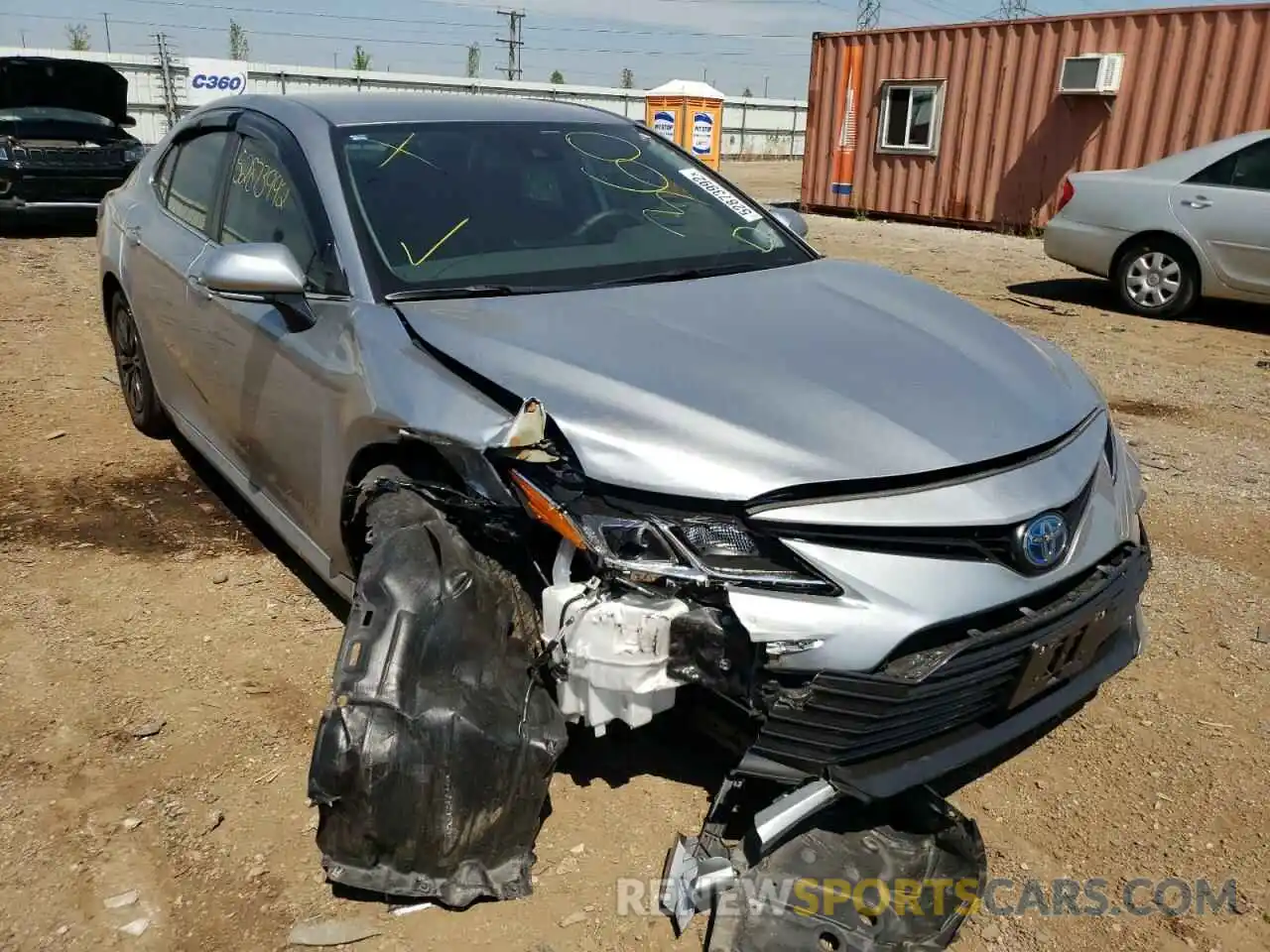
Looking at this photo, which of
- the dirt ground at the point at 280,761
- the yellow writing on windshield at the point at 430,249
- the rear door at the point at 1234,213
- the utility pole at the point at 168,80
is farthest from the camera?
the utility pole at the point at 168,80

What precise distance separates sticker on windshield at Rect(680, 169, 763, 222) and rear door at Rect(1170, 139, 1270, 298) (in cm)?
561

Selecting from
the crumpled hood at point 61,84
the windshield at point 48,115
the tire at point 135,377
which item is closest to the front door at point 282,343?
the tire at point 135,377

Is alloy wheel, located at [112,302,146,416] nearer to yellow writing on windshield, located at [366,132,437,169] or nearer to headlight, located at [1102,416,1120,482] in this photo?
yellow writing on windshield, located at [366,132,437,169]

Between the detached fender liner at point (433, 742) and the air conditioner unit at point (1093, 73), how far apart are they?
1298 cm

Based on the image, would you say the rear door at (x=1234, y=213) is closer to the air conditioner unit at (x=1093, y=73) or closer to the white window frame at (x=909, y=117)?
the air conditioner unit at (x=1093, y=73)

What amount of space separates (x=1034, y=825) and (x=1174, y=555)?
6.07 ft

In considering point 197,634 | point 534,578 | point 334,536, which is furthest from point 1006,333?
point 197,634

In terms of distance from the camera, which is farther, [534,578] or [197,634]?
[197,634]

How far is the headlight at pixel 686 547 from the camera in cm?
201

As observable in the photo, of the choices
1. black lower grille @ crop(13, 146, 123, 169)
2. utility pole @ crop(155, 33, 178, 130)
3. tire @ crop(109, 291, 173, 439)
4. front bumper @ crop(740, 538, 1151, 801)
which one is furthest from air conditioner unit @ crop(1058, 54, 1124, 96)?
utility pole @ crop(155, 33, 178, 130)

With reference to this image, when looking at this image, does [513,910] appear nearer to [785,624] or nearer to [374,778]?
[374,778]

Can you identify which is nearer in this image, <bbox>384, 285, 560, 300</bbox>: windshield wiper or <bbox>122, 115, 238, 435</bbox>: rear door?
<bbox>384, 285, 560, 300</bbox>: windshield wiper

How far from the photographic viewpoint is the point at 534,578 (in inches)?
91.6

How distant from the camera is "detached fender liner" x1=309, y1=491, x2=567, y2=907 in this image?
2.03m
